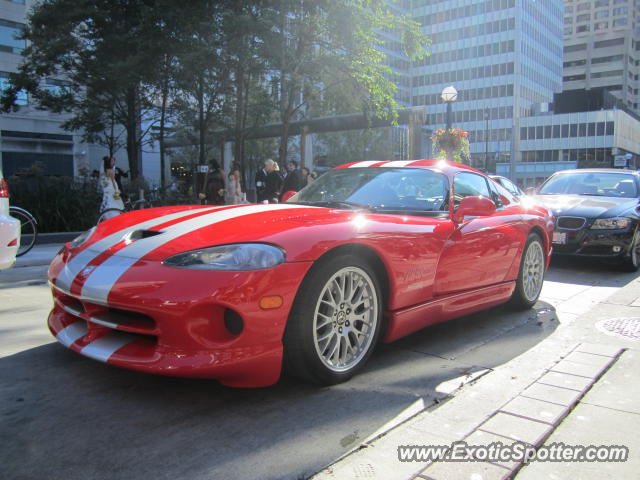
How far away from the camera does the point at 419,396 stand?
2736 mm

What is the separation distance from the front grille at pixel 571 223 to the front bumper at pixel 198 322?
5.86m

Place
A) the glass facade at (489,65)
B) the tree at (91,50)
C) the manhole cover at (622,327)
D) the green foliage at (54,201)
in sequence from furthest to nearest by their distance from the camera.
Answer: the glass facade at (489,65)
the tree at (91,50)
the green foliage at (54,201)
the manhole cover at (622,327)

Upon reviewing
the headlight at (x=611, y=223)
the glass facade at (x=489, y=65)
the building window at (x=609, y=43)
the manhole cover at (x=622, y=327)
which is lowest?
the manhole cover at (x=622, y=327)

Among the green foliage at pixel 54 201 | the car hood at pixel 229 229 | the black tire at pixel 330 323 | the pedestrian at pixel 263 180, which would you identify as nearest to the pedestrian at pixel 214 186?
the pedestrian at pixel 263 180

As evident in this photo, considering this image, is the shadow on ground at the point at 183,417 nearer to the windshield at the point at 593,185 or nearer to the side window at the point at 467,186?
the side window at the point at 467,186

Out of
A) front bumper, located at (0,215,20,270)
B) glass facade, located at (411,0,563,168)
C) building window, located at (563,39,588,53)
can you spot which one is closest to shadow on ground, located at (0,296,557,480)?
front bumper, located at (0,215,20,270)

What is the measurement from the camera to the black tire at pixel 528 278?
465 centimetres

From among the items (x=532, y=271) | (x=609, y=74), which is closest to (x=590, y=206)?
(x=532, y=271)

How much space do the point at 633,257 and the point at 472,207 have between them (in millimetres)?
4852

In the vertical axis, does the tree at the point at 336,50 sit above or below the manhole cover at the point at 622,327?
above

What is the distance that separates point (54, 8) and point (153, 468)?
18.7 m

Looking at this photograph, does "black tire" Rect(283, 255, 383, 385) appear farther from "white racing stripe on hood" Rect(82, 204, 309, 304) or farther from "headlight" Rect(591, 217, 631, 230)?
"headlight" Rect(591, 217, 631, 230)

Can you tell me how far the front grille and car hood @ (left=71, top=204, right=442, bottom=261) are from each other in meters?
4.71

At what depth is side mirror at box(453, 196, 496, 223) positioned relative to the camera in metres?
3.64
